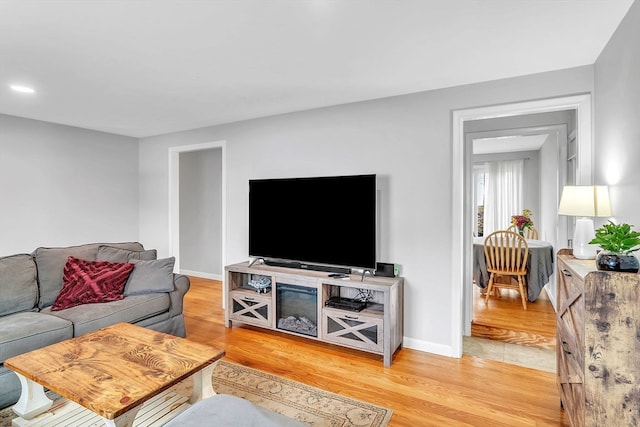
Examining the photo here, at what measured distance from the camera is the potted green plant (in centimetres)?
144

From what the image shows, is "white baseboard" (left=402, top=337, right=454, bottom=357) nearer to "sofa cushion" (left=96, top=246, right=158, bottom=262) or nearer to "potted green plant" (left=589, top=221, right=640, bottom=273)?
"potted green plant" (left=589, top=221, right=640, bottom=273)

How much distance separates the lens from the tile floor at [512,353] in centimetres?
285

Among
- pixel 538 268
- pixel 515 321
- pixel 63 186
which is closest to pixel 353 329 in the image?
pixel 515 321

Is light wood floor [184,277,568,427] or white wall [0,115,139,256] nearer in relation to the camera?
light wood floor [184,277,568,427]

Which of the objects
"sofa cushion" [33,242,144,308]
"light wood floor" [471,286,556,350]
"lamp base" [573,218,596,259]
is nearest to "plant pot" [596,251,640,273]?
"lamp base" [573,218,596,259]

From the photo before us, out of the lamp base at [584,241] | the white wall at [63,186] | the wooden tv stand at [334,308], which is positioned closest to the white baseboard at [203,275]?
the white wall at [63,186]

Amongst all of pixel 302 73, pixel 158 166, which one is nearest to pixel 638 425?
pixel 302 73

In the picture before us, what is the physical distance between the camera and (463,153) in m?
3.04

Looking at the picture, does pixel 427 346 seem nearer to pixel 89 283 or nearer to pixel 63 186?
pixel 89 283

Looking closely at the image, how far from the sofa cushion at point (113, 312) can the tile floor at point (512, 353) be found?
9.31 ft

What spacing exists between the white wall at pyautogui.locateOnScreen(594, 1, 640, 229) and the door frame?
0.14m

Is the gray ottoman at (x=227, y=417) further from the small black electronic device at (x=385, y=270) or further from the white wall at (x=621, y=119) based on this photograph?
the white wall at (x=621, y=119)

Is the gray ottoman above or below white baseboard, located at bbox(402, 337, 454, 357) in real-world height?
above

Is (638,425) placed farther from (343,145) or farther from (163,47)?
(163,47)
